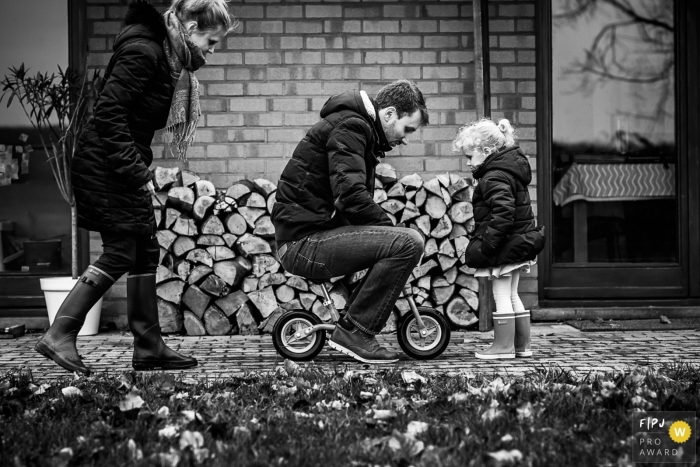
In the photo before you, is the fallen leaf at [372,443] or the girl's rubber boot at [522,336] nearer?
the fallen leaf at [372,443]

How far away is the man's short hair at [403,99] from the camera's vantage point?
4.34 metres

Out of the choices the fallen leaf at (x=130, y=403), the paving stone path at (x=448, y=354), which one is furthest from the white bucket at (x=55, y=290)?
the fallen leaf at (x=130, y=403)

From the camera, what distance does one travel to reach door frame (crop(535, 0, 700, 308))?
643 centimetres

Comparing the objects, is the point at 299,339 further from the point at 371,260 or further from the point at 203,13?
the point at 203,13

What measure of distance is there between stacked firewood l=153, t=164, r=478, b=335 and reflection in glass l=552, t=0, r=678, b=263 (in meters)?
1.21

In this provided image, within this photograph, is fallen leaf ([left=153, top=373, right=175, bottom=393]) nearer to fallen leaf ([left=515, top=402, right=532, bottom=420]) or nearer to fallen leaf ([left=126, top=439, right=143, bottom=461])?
fallen leaf ([left=126, top=439, right=143, bottom=461])

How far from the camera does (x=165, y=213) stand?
229 inches

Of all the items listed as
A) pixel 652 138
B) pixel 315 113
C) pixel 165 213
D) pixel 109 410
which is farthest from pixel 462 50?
pixel 109 410

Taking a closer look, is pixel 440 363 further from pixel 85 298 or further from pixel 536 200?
pixel 536 200

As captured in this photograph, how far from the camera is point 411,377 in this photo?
144 inches

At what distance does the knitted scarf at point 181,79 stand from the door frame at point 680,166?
3.03 meters

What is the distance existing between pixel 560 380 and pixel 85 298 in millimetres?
2370

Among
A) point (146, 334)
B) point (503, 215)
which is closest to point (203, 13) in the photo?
point (146, 334)

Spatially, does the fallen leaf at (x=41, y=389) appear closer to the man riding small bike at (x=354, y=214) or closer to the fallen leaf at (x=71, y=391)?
the fallen leaf at (x=71, y=391)
